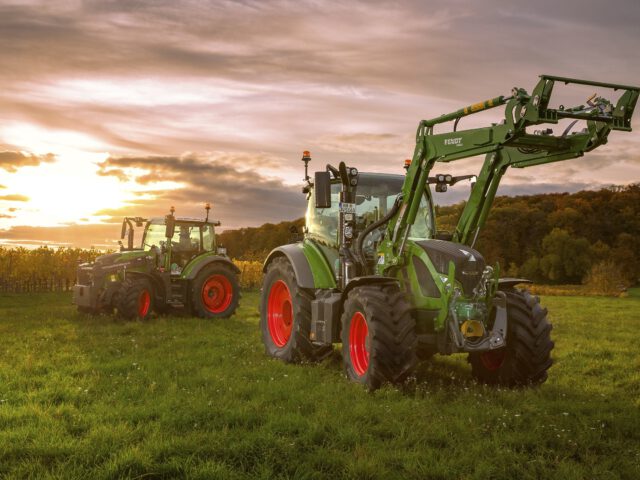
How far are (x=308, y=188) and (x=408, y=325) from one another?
409cm

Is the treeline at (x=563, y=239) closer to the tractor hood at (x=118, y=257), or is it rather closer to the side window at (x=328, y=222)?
the tractor hood at (x=118, y=257)

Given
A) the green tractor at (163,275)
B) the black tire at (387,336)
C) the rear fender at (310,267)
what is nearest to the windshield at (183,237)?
the green tractor at (163,275)

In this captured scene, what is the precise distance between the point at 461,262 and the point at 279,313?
4.21 meters

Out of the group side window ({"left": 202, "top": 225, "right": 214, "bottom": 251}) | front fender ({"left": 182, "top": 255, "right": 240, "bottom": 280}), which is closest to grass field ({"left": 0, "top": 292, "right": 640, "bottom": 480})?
front fender ({"left": 182, "top": 255, "right": 240, "bottom": 280})

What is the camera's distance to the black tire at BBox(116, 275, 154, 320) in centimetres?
1456

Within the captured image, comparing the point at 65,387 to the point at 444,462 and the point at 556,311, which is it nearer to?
the point at 444,462

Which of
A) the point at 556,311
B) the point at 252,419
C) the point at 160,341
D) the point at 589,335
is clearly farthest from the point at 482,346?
the point at 556,311

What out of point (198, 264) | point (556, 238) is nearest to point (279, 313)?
point (198, 264)

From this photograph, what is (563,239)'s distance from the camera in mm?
54312

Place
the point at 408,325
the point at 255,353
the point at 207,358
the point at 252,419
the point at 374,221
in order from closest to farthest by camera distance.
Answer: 1. the point at 252,419
2. the point at 408,325
3. the point at 374,221
4. the point at 207,358
5. the point at 255,353

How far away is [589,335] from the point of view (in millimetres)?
14625

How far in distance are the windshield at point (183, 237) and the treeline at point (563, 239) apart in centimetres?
3742

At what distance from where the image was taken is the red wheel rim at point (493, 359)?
8.15 m

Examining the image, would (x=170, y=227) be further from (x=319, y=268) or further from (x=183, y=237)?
(x=319, y=268)
